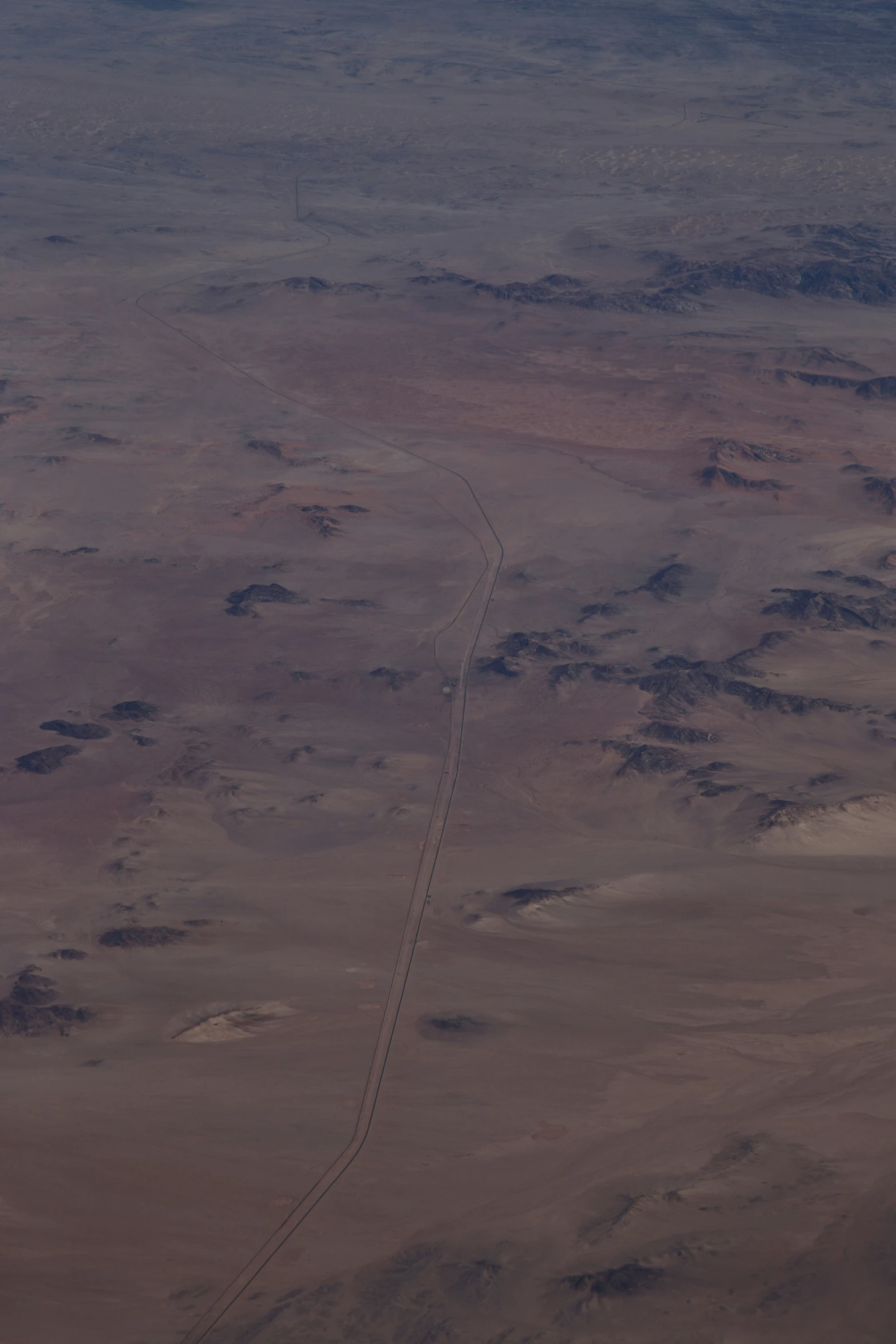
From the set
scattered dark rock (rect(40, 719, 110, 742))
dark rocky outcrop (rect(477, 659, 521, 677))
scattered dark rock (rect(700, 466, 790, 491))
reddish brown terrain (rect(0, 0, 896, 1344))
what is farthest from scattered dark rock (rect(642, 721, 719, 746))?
scattered dark rock (rect(700, 466, 790, 491))

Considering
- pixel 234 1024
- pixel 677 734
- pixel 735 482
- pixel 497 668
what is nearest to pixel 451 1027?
pixel 234 1024

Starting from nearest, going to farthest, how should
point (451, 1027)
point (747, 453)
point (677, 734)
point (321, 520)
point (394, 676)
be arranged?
point (451, 1027) < point (677, 734) < point (394, 676) < point (321, 520) < point (747, 453)

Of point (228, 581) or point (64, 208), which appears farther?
point (64, 208)

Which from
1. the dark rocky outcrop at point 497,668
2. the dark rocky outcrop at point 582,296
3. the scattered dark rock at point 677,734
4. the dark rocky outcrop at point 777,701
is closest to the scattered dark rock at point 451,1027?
the scattered dark rock at point 677,734

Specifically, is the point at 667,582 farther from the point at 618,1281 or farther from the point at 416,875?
the point at 618,1281

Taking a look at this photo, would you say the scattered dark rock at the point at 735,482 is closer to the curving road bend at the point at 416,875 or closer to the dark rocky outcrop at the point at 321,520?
the curving road bend at the point at 416,875

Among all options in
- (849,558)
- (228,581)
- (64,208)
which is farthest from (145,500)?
(64,208)

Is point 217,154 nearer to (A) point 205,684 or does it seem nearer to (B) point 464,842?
(A) point 205,684
